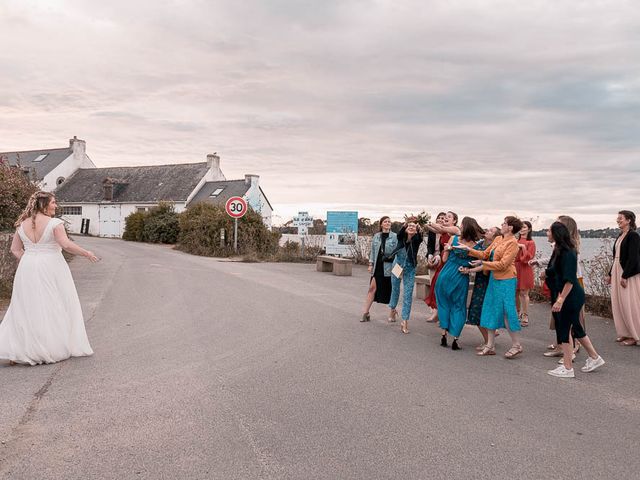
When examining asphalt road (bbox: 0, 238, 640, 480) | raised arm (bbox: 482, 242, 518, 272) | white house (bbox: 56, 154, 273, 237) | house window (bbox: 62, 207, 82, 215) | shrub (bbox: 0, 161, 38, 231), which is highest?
white house (bbox: 56, 154, 273, 237)

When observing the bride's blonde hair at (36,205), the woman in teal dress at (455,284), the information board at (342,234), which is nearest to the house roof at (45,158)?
the information board at (342,234)

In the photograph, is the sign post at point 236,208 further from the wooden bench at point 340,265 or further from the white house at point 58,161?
the white house at point 58,161

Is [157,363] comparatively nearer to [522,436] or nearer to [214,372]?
[214,372]

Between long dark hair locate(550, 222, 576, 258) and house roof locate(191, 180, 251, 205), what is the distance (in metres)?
46.7

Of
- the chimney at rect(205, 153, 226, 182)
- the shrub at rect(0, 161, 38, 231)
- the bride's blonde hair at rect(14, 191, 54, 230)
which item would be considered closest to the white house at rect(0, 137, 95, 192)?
the chimney at rect(205, 153, 226, 182)

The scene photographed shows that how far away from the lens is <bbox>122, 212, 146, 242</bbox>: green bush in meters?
45.0

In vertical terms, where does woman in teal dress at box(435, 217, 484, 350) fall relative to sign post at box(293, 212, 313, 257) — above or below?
below

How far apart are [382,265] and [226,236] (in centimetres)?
2017

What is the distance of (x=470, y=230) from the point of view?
9.13 meters

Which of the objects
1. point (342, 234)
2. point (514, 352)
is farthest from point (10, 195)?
point (514, 352)

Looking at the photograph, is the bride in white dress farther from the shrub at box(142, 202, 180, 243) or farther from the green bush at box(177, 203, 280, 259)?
the shrub at box(142, 202, 180, 243)

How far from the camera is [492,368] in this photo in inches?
306

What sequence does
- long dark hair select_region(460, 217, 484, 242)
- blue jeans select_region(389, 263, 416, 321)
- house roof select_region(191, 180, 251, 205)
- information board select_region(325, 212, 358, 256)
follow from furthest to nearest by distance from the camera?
house roof select_region(191, 180, 251, 205) → information board select_region(325, 212, 358, 256) → blue jeans select_region(389, 263, 416, 321) → long dark hair select_region(460, 217, 484, 242)

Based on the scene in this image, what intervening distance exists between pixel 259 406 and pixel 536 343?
18.0ft
